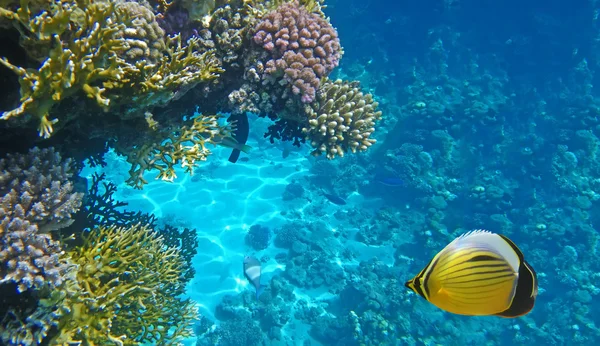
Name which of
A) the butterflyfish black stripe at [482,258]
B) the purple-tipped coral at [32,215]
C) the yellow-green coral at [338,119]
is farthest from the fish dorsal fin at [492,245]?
the purple-tipped coral at [32,215]

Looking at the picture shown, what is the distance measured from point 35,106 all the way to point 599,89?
107 ft

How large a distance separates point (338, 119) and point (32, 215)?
3.47 metres

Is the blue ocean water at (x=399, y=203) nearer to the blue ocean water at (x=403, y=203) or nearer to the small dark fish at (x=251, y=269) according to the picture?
the blue ocean water at (x=403, y=203)

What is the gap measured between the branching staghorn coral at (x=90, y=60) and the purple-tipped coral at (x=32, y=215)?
1.29ft

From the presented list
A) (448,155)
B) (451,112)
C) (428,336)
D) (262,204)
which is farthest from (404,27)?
(428,336)

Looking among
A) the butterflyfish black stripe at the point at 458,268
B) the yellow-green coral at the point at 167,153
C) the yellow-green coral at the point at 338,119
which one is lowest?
the butterflyfish black stripe at the point at 458,268

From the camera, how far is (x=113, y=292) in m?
3.41

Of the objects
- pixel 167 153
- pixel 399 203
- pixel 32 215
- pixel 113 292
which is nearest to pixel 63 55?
pixel 32 215

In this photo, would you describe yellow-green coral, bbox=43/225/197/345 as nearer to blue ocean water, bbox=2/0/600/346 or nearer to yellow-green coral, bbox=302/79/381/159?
yellow-green coral, bbox=302/79/381/159

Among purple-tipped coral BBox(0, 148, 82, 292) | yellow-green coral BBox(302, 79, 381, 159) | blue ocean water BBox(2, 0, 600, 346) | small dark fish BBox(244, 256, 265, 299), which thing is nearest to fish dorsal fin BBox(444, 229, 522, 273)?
yellow-green coral BBox(302, 79, 381, 159)

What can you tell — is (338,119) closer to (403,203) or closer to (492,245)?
(492,245)

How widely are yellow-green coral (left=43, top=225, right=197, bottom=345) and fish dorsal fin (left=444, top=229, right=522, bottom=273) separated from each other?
124 inches

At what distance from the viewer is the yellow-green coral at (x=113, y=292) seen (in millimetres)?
3154

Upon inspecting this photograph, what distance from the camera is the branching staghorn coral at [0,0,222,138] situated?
99.1 inches
